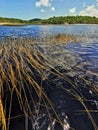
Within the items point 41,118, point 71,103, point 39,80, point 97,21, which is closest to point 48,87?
point 39,80

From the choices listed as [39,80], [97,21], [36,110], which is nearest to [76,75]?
[39,80]

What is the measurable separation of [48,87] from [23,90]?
996mm

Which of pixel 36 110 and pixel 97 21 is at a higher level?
pixel 36 110

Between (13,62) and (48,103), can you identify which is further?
(13,62)

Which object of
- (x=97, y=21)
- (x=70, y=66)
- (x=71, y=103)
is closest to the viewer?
(x=71, y=103)

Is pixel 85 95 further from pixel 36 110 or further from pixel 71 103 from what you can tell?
pixel 36 110

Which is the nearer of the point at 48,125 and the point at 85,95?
the point at 48,125

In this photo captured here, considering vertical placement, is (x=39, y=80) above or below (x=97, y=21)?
above

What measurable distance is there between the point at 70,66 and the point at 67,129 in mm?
5151

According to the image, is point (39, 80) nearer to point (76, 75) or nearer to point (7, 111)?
point (76, 75)

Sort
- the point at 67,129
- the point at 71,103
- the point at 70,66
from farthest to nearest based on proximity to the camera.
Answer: the point at 70,66 < the point at 71,103 < the point at 67,129

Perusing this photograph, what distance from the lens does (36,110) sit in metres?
6.82

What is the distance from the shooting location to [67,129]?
244 inches

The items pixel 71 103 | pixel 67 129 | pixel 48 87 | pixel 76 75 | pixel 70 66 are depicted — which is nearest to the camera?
pixel 67 129
